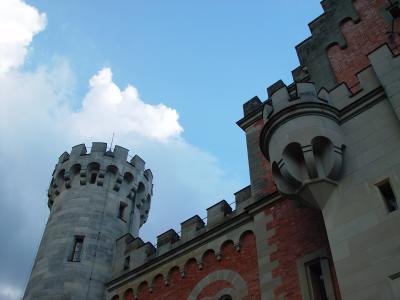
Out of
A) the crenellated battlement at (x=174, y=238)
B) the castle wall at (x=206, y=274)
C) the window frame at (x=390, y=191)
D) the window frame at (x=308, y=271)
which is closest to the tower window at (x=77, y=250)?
the crenellated battlement at (x=174, y=238)

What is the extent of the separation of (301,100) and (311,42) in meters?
5.99

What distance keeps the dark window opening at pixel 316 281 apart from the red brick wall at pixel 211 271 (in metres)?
1.77

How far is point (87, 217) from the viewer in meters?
18.7

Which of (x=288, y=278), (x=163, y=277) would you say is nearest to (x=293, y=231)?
(x=288, y=278)

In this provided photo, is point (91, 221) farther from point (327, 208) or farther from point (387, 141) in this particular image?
point (387, 141)

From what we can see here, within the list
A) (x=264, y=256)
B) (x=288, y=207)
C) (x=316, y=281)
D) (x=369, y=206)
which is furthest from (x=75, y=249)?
(x=369, y=206)

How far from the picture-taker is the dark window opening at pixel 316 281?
1102 cm

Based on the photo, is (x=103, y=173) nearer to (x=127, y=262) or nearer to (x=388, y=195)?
(x=127, y=262)

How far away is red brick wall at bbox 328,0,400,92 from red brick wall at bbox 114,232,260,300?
571cm

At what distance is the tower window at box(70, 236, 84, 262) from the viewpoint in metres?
17.7

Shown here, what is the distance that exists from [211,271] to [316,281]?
3.84 meters

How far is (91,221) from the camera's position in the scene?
18688 mm

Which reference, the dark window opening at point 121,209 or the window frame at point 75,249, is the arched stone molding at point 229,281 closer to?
the window frame at point 75,249

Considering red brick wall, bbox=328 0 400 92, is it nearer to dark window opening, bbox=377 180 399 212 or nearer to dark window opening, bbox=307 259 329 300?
dark window opening, bbox=377 180 399 212
